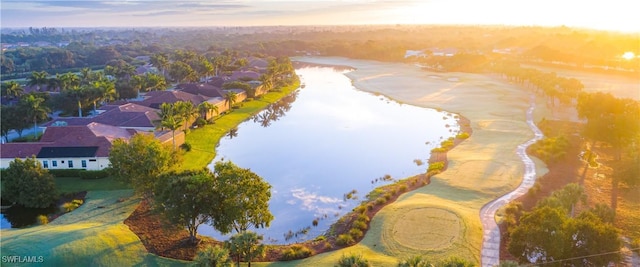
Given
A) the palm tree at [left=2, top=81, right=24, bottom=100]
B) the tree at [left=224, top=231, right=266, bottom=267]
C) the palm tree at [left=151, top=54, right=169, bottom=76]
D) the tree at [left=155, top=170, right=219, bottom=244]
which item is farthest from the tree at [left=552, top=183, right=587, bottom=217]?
the palm tree at [left=151, top=54, right=169, bottom=76]

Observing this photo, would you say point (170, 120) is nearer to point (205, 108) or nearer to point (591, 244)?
point (205, 108)

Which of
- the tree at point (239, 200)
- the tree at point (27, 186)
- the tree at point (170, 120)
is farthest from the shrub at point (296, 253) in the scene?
the tree at point (170, 120)

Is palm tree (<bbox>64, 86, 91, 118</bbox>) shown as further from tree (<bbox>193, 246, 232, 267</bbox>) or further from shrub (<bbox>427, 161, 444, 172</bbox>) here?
tree (<bbox>193, 246, 232, 267</bbox>)

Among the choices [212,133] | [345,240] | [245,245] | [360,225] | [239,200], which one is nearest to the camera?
[245,245]

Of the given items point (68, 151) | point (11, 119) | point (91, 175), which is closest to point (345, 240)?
point (91, 175)

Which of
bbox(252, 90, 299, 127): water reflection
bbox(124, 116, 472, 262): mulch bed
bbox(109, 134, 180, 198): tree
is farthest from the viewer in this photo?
bbox(252, 90, 299, 127): water reflection

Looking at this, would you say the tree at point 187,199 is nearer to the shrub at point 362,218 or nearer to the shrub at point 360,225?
the shrub at point 360,225

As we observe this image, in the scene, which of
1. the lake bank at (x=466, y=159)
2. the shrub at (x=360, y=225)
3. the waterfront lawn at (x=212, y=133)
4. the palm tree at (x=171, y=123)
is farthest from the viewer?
the waterfront lawn at (x=212, y=133)
